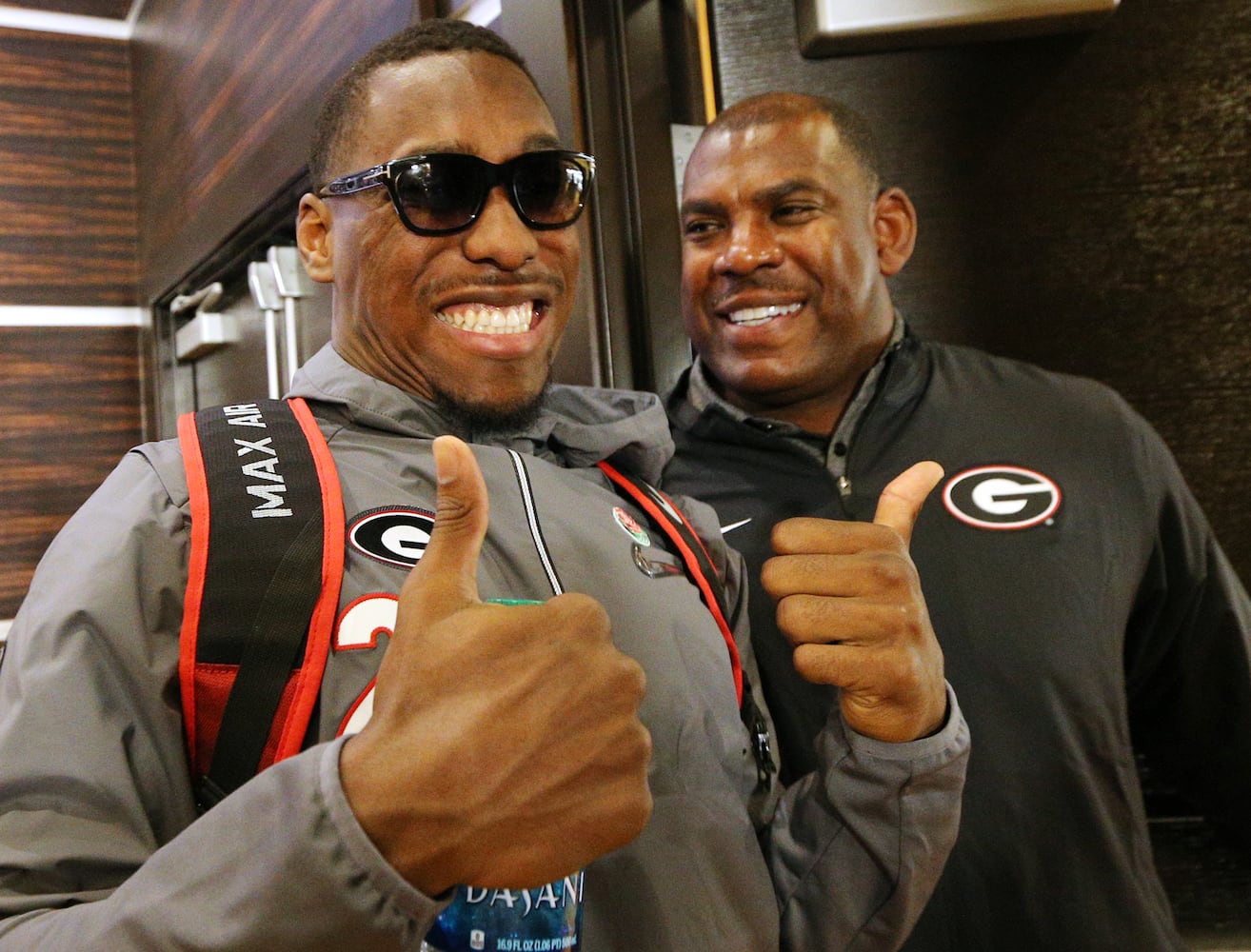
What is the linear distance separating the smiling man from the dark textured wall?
14cm

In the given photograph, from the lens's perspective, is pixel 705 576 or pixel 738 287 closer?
pixel 705 576

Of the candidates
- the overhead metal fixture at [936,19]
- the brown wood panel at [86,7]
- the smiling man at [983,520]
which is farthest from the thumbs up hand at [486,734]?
the brown wood panel at [86,7]

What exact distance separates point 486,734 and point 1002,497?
1084 mm

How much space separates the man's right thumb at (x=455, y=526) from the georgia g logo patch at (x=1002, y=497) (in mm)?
980

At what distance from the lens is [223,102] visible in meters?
2.57

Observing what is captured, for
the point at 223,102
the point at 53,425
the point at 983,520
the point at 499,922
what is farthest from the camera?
the point at 53,425

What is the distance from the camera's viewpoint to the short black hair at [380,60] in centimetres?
113

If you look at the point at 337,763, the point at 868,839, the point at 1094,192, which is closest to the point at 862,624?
the point at 868,839

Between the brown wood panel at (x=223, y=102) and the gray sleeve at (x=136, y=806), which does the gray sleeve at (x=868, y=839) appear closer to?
the gray sleeve at (x=136, y=806)

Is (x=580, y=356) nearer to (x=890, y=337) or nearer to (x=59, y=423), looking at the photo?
(x=890, y=337)

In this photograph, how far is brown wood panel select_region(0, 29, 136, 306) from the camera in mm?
2982

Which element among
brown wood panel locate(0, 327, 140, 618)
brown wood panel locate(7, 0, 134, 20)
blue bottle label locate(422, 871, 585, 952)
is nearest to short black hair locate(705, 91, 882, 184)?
blue bottle label locate(422, 871, 585, 952)

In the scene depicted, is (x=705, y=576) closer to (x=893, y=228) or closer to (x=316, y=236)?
(x=316, y=236)

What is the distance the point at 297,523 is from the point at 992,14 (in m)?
1.44
